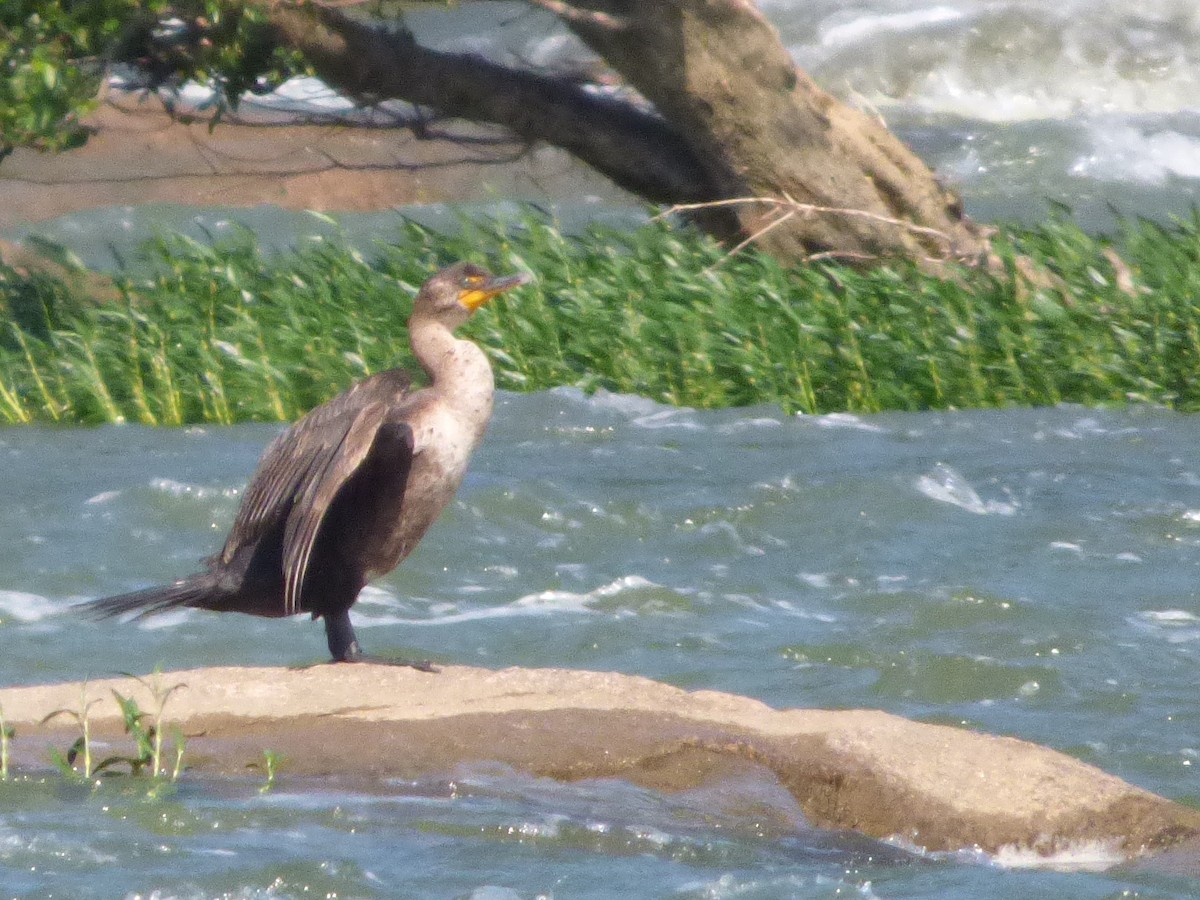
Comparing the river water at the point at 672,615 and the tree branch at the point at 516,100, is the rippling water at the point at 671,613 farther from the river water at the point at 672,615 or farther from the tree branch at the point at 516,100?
the tree branch at the point at 516,100

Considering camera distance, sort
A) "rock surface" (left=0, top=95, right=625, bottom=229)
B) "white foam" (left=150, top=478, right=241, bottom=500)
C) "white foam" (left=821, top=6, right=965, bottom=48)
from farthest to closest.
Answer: "white foam" (left=821, top=6, right=965, bottom=48) → "rock surface" (left=0, top=95, right=625, bottom=229) → "white foam" (left=150, top=478, right=241, bottom=500)

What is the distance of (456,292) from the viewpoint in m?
5.86

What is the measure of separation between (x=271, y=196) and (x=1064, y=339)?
37.2ft

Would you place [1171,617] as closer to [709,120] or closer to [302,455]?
[302,455]

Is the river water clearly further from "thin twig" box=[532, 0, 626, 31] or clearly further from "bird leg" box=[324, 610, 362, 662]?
"thin twig" box=[532, 0, 626, 31]

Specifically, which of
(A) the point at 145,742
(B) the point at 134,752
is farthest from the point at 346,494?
(A) the point at 145,742

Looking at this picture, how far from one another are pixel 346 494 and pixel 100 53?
6.51 meters

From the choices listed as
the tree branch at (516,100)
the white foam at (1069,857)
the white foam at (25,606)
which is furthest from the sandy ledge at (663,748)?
the tree branch at (516,100)

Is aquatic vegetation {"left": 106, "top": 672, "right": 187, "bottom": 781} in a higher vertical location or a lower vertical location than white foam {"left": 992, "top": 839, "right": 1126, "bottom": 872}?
higher

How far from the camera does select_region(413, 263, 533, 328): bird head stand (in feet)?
19.1

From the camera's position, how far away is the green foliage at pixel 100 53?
10438 millimetres

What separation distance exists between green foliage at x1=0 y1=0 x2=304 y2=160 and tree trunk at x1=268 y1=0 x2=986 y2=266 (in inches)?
13.0

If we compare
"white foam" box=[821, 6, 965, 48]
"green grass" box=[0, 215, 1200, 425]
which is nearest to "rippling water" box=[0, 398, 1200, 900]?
"green grass" box=[0, 215, 1200, 425]

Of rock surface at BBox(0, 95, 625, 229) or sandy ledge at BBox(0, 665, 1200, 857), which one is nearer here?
sandy ledge at BBox(0, 665, 1200, 857)
